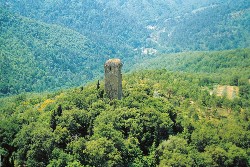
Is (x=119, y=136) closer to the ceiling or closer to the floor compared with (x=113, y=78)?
closer to the floor

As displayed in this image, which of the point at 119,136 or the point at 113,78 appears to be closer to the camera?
the point at 119,136

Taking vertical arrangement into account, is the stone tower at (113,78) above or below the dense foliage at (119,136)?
above

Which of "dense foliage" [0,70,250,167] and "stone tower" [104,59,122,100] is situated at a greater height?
"stone tower" [104,59,122,100]

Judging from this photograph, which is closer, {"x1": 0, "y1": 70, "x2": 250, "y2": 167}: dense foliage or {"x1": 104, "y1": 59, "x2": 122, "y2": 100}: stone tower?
{"x1": 0, "y1": 70, "x2": 250, "y2": 167}: dense foliage

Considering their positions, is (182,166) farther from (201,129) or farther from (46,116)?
(46,116)

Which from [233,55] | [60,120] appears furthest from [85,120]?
[233,55]

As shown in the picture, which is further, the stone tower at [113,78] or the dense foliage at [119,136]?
the stone tower at [113,78]
